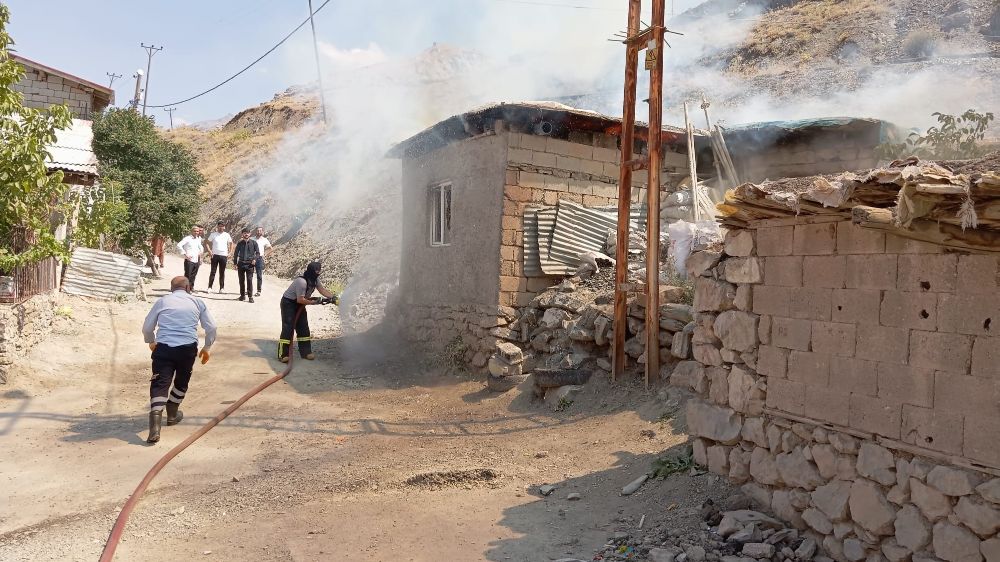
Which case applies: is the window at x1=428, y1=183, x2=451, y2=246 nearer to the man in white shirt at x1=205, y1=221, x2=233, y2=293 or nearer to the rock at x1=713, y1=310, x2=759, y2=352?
the man in white shirt at x1=205, y1=221, x2=233, y2=293

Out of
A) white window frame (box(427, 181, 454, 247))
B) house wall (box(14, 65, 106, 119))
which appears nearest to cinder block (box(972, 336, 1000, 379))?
white window frame (box(427, 181, 454, 247))

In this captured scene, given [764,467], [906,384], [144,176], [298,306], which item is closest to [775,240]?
[906,384]

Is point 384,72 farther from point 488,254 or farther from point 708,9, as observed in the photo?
point 488,254

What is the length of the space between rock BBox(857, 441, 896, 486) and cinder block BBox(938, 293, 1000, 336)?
839 millimetres

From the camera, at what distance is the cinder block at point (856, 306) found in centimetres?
438

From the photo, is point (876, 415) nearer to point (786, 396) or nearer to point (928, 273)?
point (786, 396)

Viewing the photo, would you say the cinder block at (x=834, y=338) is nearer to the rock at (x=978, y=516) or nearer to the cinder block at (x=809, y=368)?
the cinder block at (x=809, y=368)

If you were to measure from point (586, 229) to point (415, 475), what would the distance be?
5.52 m

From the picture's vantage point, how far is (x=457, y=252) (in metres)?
11.7

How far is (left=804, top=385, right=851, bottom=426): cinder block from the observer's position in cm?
453

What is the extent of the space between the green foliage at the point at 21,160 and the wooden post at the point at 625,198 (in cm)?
727

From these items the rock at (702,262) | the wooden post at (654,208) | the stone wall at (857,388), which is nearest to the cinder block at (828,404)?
the stone wall at (857,388)

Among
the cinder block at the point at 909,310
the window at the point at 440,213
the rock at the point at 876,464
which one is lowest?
the rock at the point at 876,464

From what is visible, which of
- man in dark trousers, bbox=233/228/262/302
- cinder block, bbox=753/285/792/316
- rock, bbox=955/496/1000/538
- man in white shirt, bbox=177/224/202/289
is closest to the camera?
rock, bbox=955/496/1000/538
